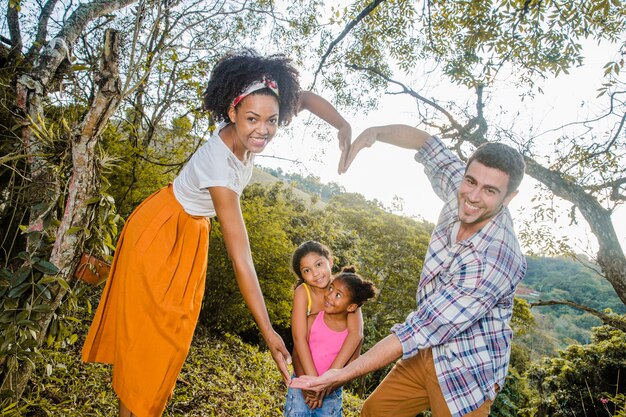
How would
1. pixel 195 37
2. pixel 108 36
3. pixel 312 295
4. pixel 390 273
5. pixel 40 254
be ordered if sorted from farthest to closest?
pixel 390 273, pixel 195 37, pixel 312 295, pixel 40 254, pixel 108 36

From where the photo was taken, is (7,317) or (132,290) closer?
(132,290)

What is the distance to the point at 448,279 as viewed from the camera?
1991 mm

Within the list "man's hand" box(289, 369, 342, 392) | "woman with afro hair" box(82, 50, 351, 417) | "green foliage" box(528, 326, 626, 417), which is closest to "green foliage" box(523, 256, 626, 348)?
"green foliage" box(528, 326, 626, 417)

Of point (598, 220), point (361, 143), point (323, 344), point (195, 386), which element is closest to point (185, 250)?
point (323, 344)

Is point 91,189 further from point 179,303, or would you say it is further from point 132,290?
point 179,303

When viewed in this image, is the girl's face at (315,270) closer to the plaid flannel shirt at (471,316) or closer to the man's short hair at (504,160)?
the plaid flannel shirt at (471,316)

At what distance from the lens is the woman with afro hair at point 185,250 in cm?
163

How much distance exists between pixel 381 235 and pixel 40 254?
16.5 metres

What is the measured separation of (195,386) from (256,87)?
3759 mm

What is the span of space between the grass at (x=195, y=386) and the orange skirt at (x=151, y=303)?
35.8 inches

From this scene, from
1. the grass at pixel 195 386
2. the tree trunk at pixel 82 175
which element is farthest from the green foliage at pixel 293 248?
the tree trunk at pixel 82 175

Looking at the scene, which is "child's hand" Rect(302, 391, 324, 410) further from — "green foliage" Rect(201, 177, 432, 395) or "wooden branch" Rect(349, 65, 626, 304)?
"green foliage" Rect(201, 177, 432, 395)

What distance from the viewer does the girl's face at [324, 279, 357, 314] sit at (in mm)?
2352

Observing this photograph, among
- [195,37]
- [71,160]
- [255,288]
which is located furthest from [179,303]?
[195,37]
